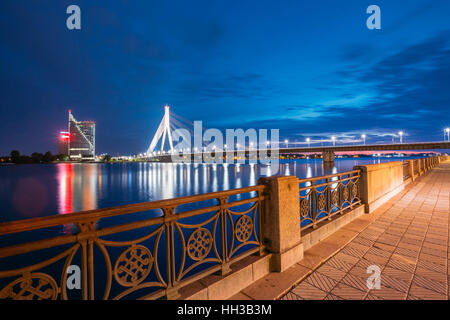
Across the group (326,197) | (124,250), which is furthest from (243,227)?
(326,197)

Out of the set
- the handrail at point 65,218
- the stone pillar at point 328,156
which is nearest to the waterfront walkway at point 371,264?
the handrail at point 65,218

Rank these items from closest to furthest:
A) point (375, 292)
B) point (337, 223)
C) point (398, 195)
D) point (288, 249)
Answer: point (375, 292), point (288, 249), point (337, 223), point (398, 195)

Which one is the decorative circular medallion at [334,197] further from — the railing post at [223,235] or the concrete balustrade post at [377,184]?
the railing post at [223,235]

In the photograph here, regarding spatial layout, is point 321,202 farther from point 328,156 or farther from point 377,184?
point 328,156

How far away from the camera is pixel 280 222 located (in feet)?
10.8

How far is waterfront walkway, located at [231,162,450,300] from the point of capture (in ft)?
9.21

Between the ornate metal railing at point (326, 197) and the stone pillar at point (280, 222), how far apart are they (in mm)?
268

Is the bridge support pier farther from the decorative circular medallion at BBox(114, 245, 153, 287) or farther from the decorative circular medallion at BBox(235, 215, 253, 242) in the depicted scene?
the decorative circular medallion at BBox(114, 245, 153, 287)

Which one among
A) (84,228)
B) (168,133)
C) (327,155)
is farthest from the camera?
(327,155)

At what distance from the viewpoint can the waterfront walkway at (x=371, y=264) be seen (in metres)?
2.81

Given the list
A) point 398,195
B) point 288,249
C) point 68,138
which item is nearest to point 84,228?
point 288,249
